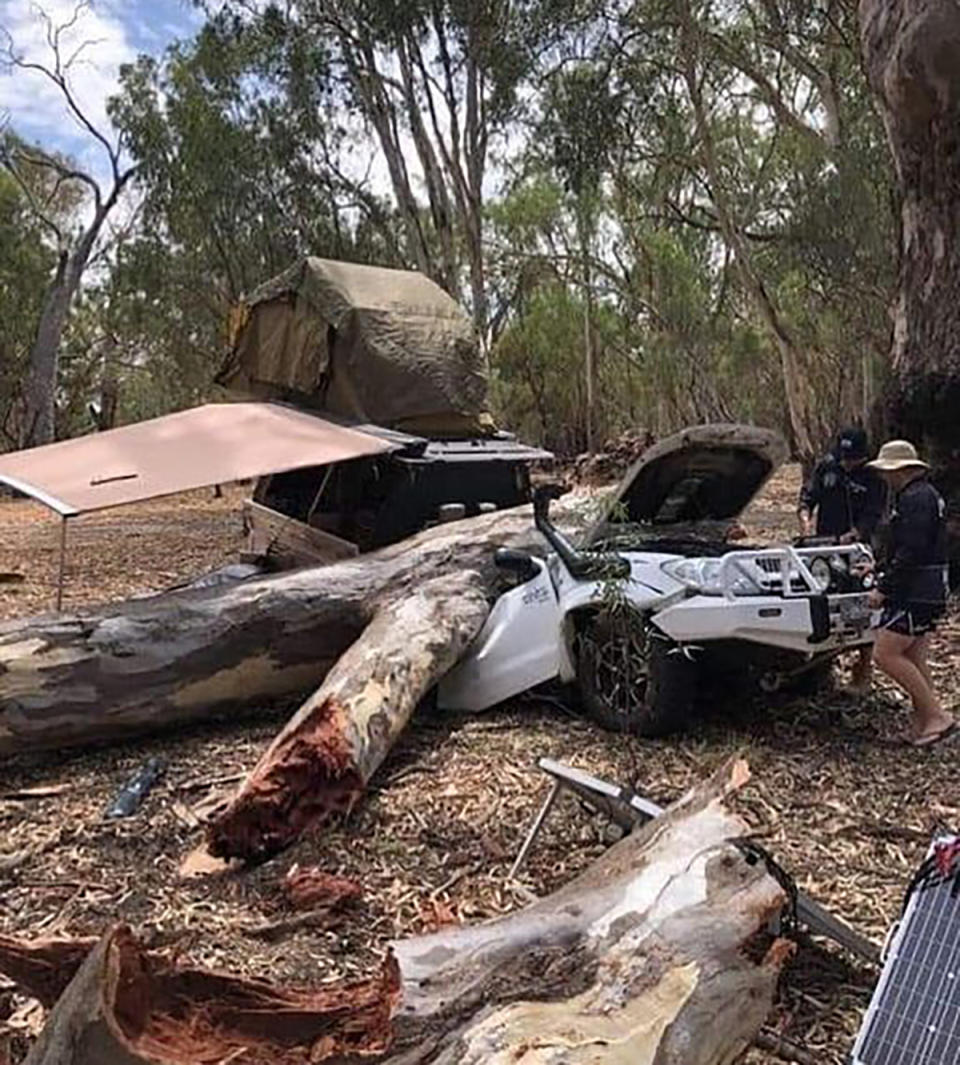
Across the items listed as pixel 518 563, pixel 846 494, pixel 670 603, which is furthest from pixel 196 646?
pixel 846 494

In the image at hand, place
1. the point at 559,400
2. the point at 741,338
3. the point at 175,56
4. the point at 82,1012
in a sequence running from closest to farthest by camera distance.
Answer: the point at 82,1012, the point at 175,56, the point at 741,338, the point at 559,400

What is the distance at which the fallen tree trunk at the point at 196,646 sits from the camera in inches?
219

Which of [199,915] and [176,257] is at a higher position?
[176,257]

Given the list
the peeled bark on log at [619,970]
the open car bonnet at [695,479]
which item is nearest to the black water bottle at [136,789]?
the peeled bark on log at [619,970]

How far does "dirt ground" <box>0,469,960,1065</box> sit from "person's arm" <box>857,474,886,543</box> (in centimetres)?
94

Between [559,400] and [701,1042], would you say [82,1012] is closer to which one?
[701,1042]

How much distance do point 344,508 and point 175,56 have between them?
2095 centimetres

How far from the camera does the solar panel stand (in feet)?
8.11

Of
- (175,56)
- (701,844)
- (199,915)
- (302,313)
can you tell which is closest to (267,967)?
(199,915)

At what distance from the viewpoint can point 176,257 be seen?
93.2 feet

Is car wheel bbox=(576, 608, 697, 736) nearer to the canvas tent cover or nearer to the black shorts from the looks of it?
the black shorts

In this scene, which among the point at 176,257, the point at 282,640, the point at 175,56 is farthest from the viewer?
the point at 176,257

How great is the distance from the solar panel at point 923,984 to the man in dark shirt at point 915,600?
2909mm

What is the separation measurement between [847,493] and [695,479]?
1.26 m
